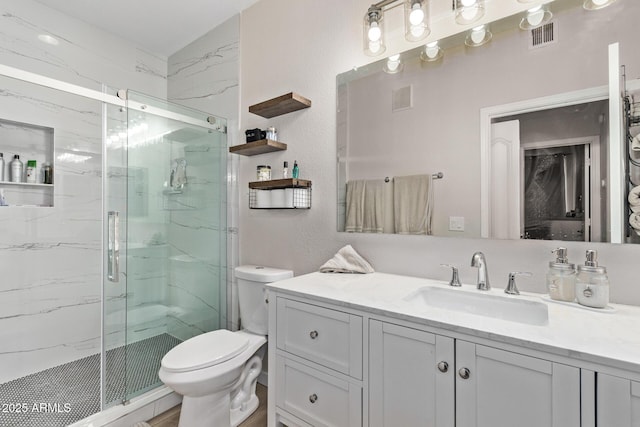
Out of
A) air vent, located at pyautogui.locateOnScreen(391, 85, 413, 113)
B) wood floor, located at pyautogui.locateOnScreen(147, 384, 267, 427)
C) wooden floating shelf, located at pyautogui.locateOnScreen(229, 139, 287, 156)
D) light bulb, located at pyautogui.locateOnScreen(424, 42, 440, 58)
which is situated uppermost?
light bulb, located at pyautogui.locateOnScreen(424, 42, 440, 58)

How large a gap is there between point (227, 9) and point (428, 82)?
172 centimetres

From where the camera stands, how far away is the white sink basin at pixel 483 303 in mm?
1075

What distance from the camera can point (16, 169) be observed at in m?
2.10

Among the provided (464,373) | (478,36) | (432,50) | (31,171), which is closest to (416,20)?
(432,50)

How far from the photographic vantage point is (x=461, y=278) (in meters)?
1.36

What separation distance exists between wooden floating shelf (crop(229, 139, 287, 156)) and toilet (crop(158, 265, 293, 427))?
2.59 ft

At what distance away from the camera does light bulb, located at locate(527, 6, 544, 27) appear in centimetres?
118

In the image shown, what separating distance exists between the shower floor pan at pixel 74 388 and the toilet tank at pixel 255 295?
60 centimetres

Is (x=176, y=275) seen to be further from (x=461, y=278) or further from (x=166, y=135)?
(x=461, y=278)

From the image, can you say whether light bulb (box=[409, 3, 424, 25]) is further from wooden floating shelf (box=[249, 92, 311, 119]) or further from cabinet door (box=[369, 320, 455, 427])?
cabinet door (box=[369, 320, 455, 427])

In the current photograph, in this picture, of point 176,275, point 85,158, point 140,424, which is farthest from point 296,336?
point 85,158

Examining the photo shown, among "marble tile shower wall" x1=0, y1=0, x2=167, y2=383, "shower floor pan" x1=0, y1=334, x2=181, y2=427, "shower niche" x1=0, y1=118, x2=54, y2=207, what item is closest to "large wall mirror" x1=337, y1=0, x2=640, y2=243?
"shower floor pan" x1=0, y1=334, x2=181, y2=427

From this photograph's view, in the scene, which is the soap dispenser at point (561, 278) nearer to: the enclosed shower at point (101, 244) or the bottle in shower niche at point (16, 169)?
the enclosed shower at point (101, 244)

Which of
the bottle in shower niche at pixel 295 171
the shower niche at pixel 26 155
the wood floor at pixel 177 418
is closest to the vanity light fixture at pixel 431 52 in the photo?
the bottle in shower niche at pixel 295 171
